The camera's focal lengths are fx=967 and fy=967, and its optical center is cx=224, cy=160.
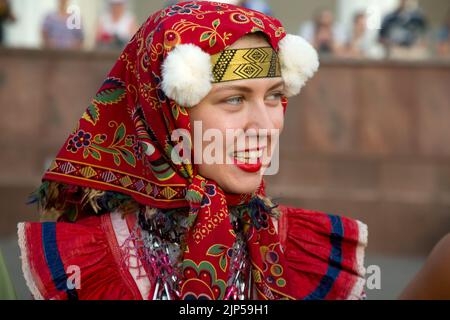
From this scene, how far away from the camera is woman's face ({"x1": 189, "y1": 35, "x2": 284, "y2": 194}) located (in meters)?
2.98

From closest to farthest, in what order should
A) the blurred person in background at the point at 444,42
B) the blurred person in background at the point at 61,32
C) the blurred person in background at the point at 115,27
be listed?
1. the blurred person in background at the point at 61,32
2. the blurred person in background at the point at 115,27
3. the blurred person in background at the point at 444,42

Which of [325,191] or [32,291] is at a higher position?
[32,291]

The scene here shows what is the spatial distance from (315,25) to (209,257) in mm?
7266

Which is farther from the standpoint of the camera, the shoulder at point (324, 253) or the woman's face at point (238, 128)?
the shoulder at point (324, 253)

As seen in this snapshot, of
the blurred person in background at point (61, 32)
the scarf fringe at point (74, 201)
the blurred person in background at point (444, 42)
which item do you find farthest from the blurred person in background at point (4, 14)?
the scarf fringe at point (74, 201)

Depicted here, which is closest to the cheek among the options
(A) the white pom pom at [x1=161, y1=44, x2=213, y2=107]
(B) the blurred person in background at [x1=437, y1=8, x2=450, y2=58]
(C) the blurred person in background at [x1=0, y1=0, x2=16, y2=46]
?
(A) the white pom pom at [x1=161, y1=44, x2=213, y2=107]

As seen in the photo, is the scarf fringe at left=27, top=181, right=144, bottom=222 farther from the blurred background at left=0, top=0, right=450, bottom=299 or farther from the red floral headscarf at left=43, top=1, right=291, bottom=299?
the blurred background at left=0, top=0, right=450, bottom=299

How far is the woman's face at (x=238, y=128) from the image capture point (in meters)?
2.98

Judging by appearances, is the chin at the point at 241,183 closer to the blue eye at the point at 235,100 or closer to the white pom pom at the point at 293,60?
the blue eye at the point at 235,100

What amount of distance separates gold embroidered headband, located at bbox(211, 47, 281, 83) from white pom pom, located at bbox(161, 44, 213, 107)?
4 centimetres

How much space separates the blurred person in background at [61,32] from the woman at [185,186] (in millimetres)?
5890

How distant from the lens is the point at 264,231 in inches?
127

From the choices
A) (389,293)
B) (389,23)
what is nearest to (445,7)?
(389,23)

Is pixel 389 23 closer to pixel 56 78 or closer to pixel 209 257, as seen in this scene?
pixel 56 78
